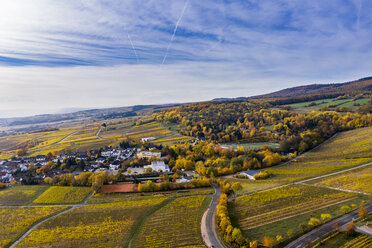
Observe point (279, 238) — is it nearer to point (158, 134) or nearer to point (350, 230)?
point (350, 230)

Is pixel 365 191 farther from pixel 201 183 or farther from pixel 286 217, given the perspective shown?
pixel 201 183

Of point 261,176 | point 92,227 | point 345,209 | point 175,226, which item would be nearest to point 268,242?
point 175,226

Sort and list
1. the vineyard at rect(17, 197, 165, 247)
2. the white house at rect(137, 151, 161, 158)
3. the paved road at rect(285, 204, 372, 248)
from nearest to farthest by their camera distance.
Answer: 1. the paved road at rect(285, 204, 372, 248)
2. the vineyard at rect(17, 197, 165, 247)
3. the white house at rect(137, 151, 161, 158)

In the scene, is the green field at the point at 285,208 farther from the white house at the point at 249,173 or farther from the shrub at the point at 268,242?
the white house at the point at 249,173

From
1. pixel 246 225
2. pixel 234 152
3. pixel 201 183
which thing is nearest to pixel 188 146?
pixel 234 152

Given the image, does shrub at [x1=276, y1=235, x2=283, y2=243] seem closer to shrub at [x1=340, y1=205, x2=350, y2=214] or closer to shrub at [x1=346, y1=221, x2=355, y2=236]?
shrub at [x1=346, y1=221, x2=355, y2=236]

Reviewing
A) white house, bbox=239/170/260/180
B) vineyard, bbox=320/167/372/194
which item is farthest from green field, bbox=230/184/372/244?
white house, bbox=239/170/260/180
